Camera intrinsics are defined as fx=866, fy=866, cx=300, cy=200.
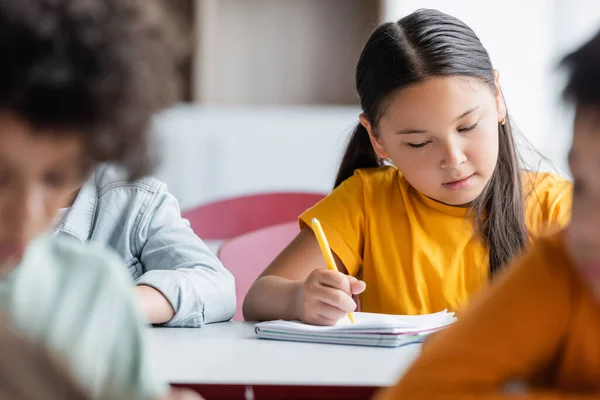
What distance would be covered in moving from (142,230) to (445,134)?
1.48 ft

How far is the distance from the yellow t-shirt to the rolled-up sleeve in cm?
22

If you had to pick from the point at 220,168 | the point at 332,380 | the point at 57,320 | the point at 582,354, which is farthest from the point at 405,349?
the point at 220,168

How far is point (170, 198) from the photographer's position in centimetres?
130

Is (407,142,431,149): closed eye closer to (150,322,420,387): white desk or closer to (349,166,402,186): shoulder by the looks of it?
(349,166,402,186): shoulder

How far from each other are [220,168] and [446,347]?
2.78 m

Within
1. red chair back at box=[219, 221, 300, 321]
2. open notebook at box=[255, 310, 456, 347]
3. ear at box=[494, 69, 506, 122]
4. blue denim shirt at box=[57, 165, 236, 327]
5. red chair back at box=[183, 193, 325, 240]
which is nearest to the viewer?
open notebook at box=[255, 310, 456, 347]

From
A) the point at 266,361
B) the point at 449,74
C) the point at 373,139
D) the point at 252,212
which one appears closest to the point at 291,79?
the point at 252,212

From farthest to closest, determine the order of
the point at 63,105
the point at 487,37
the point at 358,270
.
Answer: the point at 487,37, the point at 358,270, the point at 63,105

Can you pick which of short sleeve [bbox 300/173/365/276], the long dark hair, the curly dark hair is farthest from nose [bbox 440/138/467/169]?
the curly dark hair

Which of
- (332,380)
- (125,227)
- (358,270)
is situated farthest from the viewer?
(358,270)

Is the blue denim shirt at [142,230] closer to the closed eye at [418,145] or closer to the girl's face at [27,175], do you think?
the closed eye at [418,145]

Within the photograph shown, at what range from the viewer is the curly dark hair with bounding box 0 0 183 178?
59cm

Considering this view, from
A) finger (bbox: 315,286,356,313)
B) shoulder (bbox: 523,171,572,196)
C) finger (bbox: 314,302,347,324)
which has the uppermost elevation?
shoulder (bbox: 523,171,572,196)

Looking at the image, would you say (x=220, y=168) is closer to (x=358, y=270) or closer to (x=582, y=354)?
(x=358, y=270)
